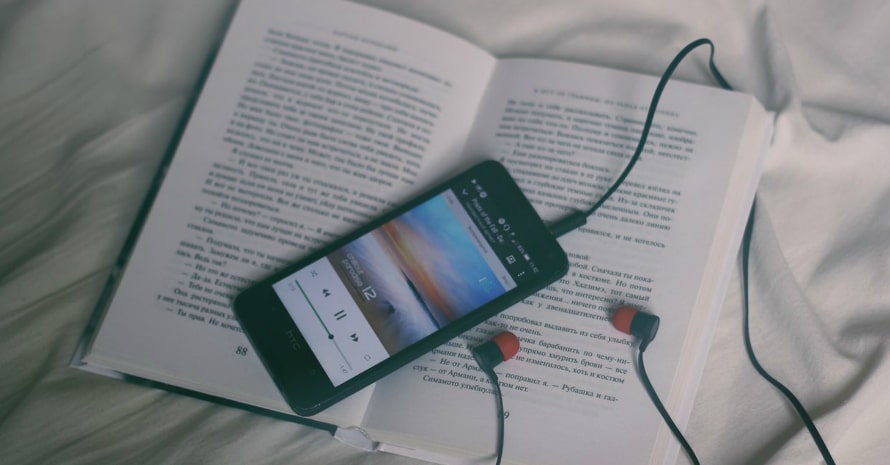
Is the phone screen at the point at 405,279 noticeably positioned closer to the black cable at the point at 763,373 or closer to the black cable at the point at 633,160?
the black cable at the point at 633,160

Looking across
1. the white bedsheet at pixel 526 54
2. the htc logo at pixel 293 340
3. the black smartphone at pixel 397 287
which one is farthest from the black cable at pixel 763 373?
the htc logo at pixel 293 340

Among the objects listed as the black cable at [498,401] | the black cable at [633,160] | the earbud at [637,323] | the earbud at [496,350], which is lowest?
the black cable at [498,401]

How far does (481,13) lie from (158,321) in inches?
14.7

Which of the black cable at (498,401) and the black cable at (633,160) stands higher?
the black cable at (633,160)

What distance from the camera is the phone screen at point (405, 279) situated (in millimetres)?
558

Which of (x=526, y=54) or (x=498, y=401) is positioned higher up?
(x=526, y=54)

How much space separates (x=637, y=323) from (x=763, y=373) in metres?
0.11

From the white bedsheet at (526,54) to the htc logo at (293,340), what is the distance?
0.06 metres

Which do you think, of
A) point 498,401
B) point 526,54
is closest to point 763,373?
point 498,401

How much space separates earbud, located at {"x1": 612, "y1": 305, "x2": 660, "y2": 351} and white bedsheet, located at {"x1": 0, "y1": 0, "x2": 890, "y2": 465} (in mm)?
70

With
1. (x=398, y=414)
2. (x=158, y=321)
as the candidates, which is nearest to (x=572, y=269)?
(x=398, y=414)

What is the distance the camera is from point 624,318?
55cm

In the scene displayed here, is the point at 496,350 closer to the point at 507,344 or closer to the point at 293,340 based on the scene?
the point at 507,344

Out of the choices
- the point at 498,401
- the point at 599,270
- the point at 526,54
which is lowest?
the point at 498,401
